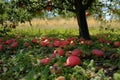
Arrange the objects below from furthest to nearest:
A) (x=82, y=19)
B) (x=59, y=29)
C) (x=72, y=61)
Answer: (x=59, y=29)
(x=82, y=19)
(x=72, y=61)

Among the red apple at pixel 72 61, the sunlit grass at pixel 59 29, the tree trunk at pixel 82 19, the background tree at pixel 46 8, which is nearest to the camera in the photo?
the red apple at pixel 72 61

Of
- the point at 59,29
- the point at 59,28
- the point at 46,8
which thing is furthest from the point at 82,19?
the point at 59,28

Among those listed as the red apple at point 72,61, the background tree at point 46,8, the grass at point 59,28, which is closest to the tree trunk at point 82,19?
the background tree at point 46,8

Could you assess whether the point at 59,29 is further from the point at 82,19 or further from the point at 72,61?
the point at 72,61

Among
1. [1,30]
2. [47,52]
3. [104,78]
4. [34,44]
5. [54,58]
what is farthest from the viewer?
[1,30]

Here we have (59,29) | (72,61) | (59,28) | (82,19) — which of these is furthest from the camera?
(59,28)

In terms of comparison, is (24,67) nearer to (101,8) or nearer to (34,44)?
(34,44)

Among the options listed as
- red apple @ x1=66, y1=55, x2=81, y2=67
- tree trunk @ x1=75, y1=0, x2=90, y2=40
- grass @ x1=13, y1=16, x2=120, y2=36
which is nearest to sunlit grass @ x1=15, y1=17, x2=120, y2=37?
grass @ x1=13, y1=16, x2=120, y2=36

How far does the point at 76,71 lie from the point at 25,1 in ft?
15.4

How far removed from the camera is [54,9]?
10273 mm

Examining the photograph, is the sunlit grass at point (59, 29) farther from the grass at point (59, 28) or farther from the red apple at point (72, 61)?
the red apple at point (72, 61)

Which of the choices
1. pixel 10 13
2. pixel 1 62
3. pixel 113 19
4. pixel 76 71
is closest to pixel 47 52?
pixel 1 62

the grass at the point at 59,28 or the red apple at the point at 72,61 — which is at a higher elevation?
the red apple at the point at 72,61

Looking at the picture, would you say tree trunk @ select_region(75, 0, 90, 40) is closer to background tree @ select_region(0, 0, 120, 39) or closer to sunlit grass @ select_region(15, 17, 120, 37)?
background tree @ select_region(0, 0, 120, 39)
